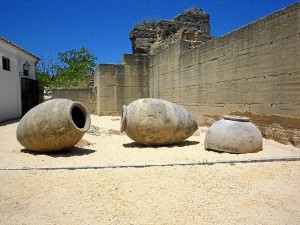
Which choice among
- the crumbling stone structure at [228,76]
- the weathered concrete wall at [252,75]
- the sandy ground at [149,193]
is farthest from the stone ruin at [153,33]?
the sandy ground at [149,193]

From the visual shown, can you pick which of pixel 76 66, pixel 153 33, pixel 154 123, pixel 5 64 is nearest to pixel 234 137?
pixel 154 123

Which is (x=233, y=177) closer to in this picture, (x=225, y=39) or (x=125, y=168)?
(x=125, y=168)

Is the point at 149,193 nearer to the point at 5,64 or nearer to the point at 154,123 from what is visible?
the point at 154,123

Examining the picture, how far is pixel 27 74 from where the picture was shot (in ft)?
61.4

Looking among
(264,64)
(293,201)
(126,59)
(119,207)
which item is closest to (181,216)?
(119,207)

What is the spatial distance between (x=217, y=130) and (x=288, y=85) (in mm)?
2152

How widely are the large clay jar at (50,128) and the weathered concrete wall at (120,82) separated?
1024cm

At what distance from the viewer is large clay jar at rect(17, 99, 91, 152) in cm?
562

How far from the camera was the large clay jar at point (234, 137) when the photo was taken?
577 cm

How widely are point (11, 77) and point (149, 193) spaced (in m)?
14.2

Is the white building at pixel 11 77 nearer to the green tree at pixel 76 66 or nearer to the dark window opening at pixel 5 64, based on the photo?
the dark window opening at pixel 5 64

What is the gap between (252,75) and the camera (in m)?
8.03

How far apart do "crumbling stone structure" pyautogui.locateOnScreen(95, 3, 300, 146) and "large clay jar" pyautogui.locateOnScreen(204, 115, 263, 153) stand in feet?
4.23

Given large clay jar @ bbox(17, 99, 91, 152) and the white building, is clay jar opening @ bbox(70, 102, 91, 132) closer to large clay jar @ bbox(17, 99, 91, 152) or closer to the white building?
large clay jar @ bbox(17, 99, 91, 152)
